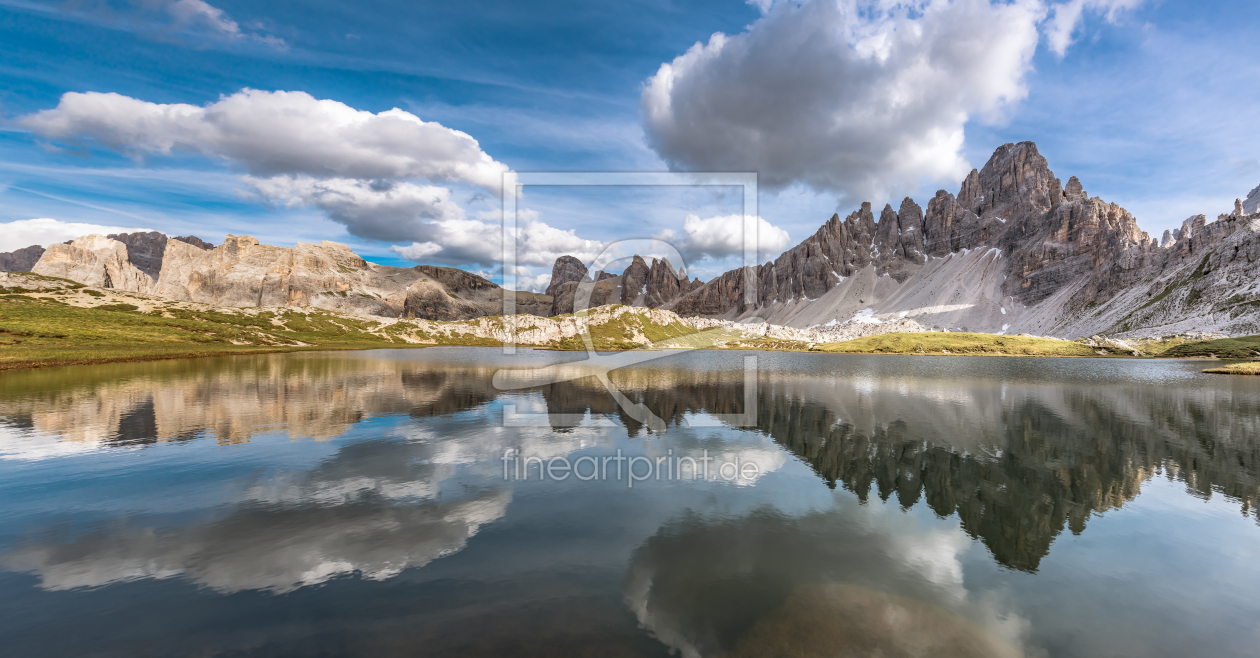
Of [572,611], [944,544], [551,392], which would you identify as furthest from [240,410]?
[944,544]

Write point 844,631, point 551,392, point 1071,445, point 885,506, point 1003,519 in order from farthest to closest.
Answer: 1. point 551,392
2. point 1071,445
3. point 885,506
4. point 1003,519
5. point 844,631

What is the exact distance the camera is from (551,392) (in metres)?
64.0

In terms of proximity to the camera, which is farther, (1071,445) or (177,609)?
(1071,445)

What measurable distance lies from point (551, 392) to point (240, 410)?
1321 inches

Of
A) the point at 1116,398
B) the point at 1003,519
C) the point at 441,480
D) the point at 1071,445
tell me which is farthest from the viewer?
the point at 1116,398

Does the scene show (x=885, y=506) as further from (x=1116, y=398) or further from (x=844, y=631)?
(x=1116, y=398)

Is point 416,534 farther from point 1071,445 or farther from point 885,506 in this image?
point 1071,445

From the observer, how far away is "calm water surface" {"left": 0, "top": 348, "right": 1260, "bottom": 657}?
12.8 m

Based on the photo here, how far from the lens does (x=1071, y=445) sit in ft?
114

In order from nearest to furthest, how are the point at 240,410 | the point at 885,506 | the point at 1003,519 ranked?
1. the point at 1003,519
2. the point at 885,506
3. the point at 240,410

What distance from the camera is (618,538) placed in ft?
61.8

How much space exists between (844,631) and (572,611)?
7935 mm

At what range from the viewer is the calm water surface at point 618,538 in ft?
42.0

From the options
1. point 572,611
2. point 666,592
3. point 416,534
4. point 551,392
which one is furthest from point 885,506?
point 551,392
